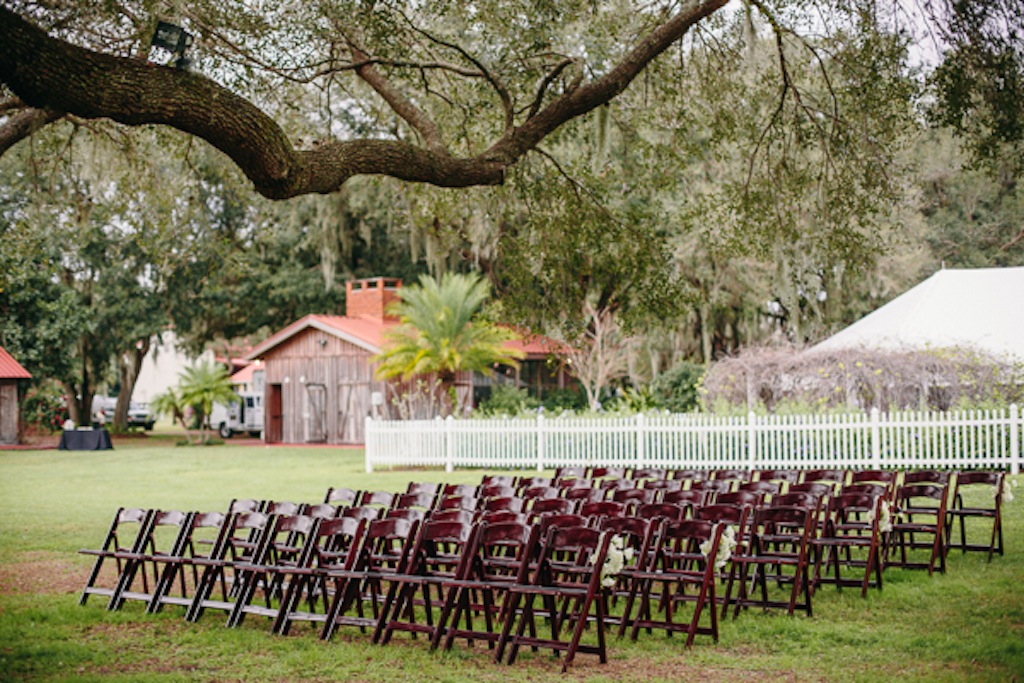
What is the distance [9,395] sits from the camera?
110 ft

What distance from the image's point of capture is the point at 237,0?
10266 mm

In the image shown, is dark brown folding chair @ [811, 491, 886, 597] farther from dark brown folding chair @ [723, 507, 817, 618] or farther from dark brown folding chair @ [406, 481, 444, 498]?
dark brown folding chair @ [406, 481, 444, 498]

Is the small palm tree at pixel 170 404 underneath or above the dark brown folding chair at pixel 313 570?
above

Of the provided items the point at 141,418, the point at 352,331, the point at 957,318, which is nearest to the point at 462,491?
the point at 957,318

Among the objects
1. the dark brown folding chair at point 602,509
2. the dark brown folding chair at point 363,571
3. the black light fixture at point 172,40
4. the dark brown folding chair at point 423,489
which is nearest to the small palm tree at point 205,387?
the dark brown folding chair at point 423,489

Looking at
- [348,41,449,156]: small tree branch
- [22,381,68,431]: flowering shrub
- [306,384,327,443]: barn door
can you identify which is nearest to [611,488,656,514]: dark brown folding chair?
[348,41,449,156]: small tree branch

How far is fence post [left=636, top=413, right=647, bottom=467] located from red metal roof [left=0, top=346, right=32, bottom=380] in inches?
848

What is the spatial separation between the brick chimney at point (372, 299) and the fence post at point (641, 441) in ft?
53.6

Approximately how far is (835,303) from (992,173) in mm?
22179

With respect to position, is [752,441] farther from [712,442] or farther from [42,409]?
[42,409]

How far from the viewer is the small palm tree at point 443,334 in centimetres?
2739

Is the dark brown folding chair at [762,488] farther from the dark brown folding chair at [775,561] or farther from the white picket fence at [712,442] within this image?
the white picket fence at [712,442]

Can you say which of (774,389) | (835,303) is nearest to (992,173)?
(774,389)

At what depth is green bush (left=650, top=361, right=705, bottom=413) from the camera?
2611 cm
